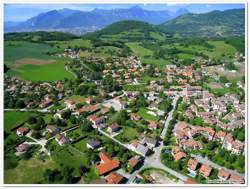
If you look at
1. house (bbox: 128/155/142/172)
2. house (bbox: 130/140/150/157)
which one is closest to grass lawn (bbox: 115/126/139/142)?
house (bbox: 130/140/150/157)

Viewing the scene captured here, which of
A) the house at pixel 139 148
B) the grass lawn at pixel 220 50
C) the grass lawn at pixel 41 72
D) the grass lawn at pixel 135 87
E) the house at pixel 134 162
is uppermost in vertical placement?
the grass lawn at pixel 220 50

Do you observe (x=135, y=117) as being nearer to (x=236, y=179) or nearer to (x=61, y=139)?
(x=61, y=139)

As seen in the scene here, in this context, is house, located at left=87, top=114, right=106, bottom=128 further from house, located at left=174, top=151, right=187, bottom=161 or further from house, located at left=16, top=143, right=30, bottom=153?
house, located at left=174, top=151, right=187, bottom=161

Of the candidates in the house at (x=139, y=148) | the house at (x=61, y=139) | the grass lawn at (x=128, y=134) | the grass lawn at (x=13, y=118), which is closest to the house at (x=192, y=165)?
the house at (x=139, y=148)

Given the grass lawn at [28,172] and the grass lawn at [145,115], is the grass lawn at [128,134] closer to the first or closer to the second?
the grass lawn at [145,115]

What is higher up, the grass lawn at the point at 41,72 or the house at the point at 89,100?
the grass lawn at the point at 41,72

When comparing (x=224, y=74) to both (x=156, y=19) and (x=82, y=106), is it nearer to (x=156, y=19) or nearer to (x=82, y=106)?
(x=82, y=106)

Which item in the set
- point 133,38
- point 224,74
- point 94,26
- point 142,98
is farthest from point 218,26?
point 142,98
